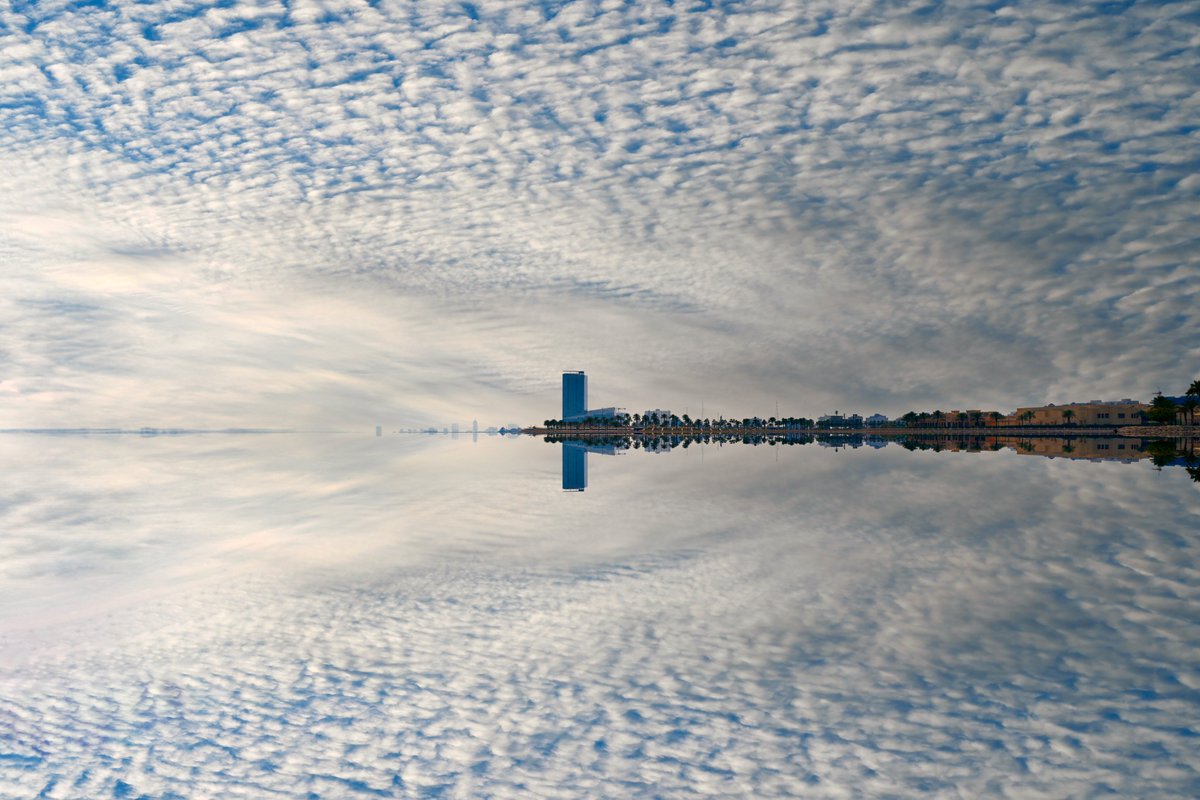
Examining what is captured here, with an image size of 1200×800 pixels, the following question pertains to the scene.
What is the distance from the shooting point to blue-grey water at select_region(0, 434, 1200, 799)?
11031 millimetres

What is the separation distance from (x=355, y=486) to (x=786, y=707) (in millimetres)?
47759

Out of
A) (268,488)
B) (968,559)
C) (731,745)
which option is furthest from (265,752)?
(268,488)

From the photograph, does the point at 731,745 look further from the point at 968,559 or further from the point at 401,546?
the point at 401,546

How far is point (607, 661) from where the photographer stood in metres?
15.0

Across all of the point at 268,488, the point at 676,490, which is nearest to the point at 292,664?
the point at 676,490

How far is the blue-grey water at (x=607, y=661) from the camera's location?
11.0 meters

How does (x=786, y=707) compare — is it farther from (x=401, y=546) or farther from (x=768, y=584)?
(x=401, y=546)

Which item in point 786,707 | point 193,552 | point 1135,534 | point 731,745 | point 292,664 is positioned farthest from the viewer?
point 1135,534

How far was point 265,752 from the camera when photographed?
39.3ft

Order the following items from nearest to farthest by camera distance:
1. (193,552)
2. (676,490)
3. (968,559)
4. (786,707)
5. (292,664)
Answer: (786,707)
(292,664)
(968,559)
(193,552)
(676,490)

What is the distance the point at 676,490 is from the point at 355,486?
22353mm

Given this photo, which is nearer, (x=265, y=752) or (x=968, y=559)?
(x=265, y=752)

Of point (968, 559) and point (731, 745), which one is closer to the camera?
point (731, 745)

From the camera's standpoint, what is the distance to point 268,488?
54250 millimetres
